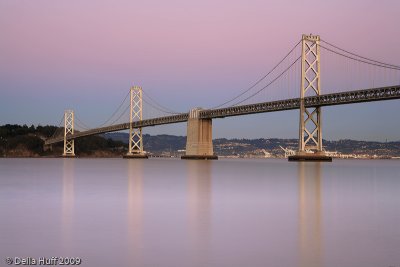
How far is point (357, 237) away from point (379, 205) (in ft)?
14.4

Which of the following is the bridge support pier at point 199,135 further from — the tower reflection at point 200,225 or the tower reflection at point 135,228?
the tower reflection at point 135,228

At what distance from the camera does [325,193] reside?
13.5m

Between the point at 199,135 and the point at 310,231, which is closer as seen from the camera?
the point at 310,231

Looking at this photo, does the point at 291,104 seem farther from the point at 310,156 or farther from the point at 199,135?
the point at 199,135

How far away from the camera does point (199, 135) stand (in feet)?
169

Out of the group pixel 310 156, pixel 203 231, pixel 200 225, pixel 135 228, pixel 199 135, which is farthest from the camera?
pixel 199 135

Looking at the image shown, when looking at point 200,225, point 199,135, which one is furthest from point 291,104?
point 200,225

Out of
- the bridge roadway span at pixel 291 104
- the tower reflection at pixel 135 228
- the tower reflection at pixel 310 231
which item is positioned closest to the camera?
the tower reflection at pixel 310 231

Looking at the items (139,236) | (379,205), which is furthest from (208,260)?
(379,205)

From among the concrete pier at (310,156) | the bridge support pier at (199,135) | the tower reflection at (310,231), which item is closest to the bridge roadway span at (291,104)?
the bridge support pier at (199,135)

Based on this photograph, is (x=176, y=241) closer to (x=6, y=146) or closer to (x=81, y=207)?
(x=81, y=207)

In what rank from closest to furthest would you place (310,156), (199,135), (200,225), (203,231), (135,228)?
1. (203,231)
2. (135,228)
3. (200,225)
4. (310,156)
5. (199,135)

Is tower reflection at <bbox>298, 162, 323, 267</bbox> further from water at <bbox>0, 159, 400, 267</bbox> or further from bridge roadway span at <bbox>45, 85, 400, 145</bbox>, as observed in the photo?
bridge roadway span at <bbox>45, 85, 400, 145</bbox>

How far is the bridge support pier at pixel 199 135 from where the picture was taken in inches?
2030
